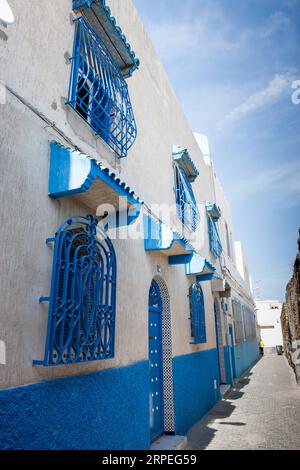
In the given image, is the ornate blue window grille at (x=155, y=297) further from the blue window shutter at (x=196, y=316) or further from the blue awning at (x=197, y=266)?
the blue window shutter at (x=196, y=316)

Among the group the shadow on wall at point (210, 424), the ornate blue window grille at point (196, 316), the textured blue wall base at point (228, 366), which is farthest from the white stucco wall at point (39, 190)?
the textured blue wall base at point (228, 366)

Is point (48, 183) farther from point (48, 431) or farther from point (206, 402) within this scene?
point (206, 402)

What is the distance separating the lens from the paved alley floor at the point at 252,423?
197 inches

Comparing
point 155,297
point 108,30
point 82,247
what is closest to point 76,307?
point 82,247

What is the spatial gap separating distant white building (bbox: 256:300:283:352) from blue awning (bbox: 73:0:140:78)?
128ft

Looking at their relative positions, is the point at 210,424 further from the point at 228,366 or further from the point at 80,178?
the point at 80,178

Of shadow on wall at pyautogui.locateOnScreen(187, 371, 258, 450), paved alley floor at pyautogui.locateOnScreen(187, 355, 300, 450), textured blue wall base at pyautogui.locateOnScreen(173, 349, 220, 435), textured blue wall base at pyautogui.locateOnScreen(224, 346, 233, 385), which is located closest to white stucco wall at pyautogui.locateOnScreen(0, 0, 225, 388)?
textured blue wall base at pyautogui.locateOnScreen(173, 349, 220, 435)

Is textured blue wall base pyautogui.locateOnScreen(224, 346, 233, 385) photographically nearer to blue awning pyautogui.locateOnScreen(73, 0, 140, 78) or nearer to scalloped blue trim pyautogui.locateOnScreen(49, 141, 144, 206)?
blue awning pyautogui.locateOnScreen(73, 0, 140, 78)

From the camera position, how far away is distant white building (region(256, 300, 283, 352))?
39.3 meters

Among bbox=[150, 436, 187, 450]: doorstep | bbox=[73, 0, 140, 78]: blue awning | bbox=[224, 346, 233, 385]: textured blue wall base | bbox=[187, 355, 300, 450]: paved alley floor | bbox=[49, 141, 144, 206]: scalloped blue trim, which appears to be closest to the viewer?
bbox=[49, 141, 144, 206]: scalloped blue trim

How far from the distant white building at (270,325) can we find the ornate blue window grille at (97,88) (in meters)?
39.0

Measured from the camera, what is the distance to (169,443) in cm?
466

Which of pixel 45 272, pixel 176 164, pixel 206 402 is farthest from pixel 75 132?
pixel 206 402
